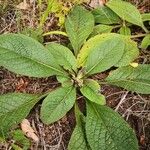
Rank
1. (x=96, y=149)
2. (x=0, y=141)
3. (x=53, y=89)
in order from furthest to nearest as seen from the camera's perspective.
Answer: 1. (x=53, y=89)
2. (x=0, y=141)
3. (x=96, y=149)

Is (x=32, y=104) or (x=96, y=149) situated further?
(x=32, y=104)

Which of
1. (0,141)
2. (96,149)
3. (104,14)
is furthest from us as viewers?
(104,14)

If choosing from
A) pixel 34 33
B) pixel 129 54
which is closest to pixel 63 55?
pixel 34 33

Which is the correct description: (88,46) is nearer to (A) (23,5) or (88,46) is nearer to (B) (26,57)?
(B) (26,57)

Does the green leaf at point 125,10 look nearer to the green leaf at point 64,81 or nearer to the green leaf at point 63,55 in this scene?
the green leaf at point 63,55

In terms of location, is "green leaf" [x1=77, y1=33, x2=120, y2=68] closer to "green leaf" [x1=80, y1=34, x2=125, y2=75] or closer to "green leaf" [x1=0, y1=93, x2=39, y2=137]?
"green leaf" [x1=80, y1=34, x2=125, y2=75]

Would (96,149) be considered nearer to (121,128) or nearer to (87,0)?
(121,128)

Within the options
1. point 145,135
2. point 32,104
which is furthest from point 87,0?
point 145,135
